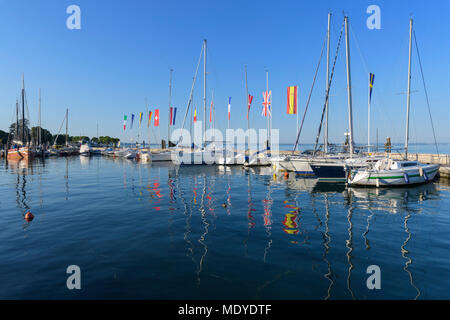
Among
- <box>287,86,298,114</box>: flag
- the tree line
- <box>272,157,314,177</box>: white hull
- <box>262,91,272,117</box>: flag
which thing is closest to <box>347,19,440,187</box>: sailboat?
<box>272,157,314,177</box>: white hull

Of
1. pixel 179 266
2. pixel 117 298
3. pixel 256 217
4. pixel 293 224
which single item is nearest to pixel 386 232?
pixel 293 224

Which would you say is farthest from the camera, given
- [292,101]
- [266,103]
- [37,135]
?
[37,135]

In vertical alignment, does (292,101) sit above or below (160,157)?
above

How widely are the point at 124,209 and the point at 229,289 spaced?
34.0ft

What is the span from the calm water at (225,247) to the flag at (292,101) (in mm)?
18562

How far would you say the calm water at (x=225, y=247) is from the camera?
21.2 feet

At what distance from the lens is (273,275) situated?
280 inches

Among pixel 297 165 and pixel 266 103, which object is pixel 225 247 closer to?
pixel 297 165

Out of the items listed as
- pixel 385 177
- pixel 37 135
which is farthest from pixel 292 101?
pixel 37 135

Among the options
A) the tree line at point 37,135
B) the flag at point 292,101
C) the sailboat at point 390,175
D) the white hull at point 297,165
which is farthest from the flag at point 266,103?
the tree line at point 37,135

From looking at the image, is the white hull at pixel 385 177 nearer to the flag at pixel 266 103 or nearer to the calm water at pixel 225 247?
the calm water at pixel 225 247

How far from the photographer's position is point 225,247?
9172 mm

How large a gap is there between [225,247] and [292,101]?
28676 millimetres
